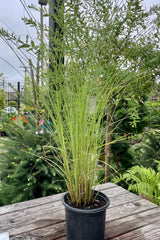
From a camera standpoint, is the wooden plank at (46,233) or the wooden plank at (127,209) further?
the wooden plank at (127,209)

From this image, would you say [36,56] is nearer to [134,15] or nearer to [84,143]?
[84,143]

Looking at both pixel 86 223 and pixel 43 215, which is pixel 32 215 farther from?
pixel 86 223

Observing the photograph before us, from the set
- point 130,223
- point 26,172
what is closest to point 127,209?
point 130,223

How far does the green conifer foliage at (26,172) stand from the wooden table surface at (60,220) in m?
0.34

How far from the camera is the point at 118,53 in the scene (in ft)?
4.85

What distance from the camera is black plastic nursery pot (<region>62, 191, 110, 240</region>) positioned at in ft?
2.65

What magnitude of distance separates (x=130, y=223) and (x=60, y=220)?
0.40 meters

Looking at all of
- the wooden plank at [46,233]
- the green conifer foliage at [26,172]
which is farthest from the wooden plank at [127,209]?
the green conifer foliage at [26,172]

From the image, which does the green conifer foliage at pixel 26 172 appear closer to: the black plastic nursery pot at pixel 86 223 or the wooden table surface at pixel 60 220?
the wooden table surface at pixel 60 220

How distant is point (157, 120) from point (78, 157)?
174 centimetres

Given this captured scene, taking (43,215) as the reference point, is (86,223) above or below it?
above

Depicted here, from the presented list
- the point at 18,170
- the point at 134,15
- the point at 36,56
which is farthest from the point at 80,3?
the point at 18,170

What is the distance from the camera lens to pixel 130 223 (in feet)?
3.58

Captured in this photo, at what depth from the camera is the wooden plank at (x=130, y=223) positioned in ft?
3.33
